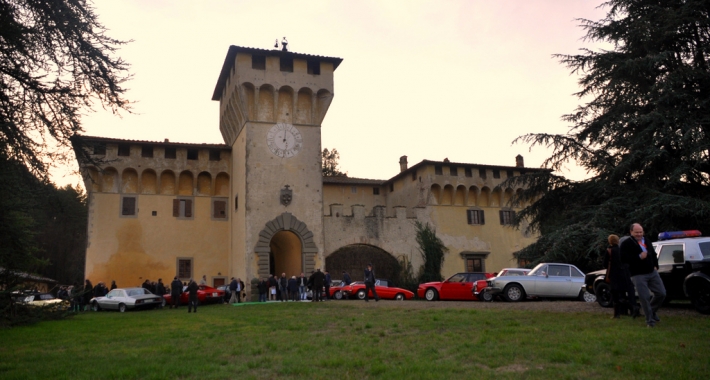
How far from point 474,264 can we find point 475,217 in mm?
3365

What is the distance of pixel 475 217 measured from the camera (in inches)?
1574

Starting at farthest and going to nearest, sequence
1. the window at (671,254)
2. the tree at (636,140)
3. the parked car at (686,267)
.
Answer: the tree at (636,140) < the window at (671,254) < the parked car at (686,267)

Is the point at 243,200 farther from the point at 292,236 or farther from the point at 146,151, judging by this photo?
the point at 146,151

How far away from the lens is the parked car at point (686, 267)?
11.9m

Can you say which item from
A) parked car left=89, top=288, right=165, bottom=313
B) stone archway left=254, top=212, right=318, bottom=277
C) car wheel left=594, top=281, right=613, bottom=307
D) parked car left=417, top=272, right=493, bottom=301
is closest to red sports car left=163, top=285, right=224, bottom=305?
parked car left=89, top=288, right=165, bottom=313

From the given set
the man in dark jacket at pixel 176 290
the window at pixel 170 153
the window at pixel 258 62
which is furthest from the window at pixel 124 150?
the man in dark jacket at pixel 176 290

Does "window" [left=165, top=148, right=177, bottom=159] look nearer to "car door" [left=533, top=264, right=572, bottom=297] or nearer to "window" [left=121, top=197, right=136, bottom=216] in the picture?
"window" [left=121, top=197, right=136, bottom=216]

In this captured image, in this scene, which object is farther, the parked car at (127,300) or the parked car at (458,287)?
the parked car at (127,300)

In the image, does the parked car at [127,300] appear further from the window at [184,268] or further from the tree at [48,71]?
the tree at [48,71]

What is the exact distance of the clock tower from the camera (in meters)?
31.1

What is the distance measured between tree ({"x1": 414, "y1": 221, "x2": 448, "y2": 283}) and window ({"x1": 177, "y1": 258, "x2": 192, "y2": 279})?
1469 cm

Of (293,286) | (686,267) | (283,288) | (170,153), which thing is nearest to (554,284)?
(686,267)

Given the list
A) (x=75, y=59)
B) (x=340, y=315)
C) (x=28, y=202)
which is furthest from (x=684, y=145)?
(x=28, y=202)

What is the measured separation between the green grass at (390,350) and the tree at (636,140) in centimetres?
808
